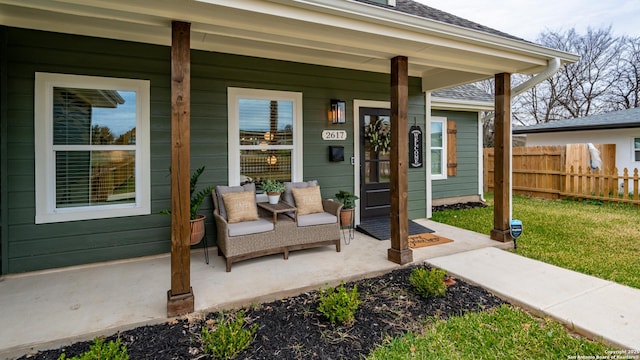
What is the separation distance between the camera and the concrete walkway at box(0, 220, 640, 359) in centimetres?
233

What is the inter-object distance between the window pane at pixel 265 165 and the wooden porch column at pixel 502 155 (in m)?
2.99

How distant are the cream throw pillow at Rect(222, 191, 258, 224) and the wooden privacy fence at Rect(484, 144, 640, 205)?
8.46 meters

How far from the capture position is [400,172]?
145 inches

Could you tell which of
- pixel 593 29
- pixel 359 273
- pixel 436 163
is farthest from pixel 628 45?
pixel 359 273

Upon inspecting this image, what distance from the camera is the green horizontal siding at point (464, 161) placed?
25.2 ft

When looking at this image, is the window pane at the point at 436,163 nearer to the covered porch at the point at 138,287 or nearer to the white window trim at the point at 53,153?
the covered porch at the point at 138,287

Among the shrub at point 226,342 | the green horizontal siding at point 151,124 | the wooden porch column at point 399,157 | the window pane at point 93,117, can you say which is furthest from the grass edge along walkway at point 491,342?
the window pane at point 93,117

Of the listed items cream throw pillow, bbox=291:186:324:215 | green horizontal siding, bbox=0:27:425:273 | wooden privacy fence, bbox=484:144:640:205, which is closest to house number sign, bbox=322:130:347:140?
green horizontal siding, bbox=0:27:425:273

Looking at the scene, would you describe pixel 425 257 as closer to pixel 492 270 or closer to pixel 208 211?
pixel 492 270

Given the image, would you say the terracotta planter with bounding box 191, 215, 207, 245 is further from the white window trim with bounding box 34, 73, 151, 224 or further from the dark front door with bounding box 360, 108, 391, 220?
the dark front door with bounding box 360, 108, 391, 220

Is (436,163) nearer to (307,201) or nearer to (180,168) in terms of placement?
(307,201)

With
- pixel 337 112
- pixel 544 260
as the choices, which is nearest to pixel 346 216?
pixel 337 112

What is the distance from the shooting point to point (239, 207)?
377cm

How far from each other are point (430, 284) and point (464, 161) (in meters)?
5.97
